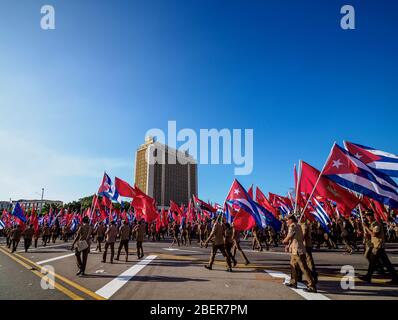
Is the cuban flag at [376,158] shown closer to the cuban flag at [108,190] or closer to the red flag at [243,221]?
the red flag at [243,221]

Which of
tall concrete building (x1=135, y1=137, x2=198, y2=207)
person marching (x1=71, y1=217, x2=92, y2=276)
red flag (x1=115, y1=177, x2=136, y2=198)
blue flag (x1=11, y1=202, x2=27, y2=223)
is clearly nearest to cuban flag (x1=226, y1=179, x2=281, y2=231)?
red flag (x1=115, y1=177, x2=136, y2=198)

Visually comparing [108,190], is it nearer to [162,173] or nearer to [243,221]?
[243,221]

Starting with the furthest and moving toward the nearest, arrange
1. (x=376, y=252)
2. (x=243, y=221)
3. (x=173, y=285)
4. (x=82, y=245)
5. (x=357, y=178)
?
(x=243, y=221) → (x=357, y=178) → (x=82, y=245) → (x=376, y=252) → (x=173, y=285)

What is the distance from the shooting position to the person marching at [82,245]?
8308 mm

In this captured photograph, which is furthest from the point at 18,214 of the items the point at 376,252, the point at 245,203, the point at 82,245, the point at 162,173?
the point at 162,173

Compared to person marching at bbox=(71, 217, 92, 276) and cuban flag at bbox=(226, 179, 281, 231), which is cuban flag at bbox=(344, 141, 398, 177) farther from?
person marching at bbox=(71, 217, 92, 276)

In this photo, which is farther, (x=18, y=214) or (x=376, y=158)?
(x=18, y=214)

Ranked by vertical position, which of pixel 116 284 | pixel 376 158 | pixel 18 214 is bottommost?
pixel 116 284

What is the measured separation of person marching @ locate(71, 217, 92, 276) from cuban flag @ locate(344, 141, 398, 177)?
414 inches

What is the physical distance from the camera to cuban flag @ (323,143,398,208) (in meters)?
9.17

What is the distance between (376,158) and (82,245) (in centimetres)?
1129

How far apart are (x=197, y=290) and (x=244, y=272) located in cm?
305

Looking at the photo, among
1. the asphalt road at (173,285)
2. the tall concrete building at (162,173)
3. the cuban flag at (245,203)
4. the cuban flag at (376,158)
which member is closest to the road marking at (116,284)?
the asphalt road at (173,285)

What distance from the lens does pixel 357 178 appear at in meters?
9.44
